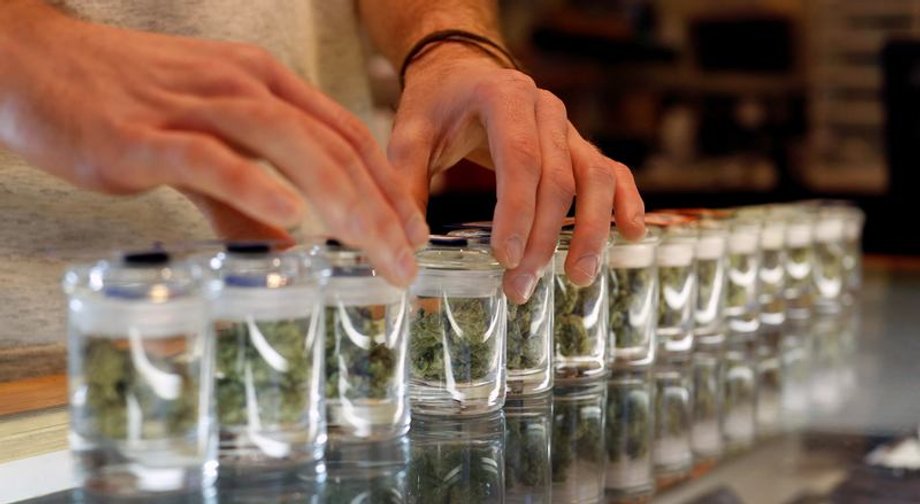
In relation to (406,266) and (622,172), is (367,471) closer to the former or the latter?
(406,266)

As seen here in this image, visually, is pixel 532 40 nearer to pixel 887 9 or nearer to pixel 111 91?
pixel 887 9

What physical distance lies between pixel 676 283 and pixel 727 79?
19.6 ft

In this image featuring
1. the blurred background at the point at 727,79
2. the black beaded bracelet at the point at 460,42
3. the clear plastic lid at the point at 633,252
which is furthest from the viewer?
the blurred background at the point at 727,79

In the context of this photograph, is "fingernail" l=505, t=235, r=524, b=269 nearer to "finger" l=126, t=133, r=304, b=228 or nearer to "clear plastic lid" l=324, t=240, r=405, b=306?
"clear plastic lid" l=324, t=240, r=405, b=306

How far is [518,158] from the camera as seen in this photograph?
1.13 meters

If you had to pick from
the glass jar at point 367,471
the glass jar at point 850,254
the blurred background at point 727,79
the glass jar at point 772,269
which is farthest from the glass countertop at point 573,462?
the blurred background at point 727,79

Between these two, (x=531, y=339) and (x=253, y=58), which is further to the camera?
(x=531, y=339)

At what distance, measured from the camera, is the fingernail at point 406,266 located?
35.2 inches

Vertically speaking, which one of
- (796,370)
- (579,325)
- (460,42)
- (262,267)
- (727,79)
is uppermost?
(727,79)

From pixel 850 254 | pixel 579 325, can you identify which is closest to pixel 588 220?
pixel 579 325

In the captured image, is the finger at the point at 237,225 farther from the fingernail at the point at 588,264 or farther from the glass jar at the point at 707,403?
the glass jar at the point at 707,403

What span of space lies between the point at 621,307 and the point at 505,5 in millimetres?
5040

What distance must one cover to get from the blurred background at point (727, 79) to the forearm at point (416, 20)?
3.76m

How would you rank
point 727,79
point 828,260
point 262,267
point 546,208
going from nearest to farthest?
point 262,267 < point 546,208 < point 828,260 < point 727,79
